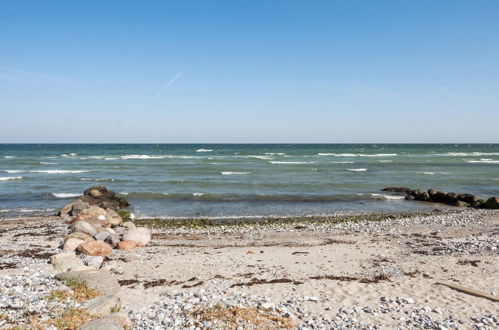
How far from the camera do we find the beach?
6.45 m

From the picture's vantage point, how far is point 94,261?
389 inches

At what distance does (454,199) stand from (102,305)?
22.1m

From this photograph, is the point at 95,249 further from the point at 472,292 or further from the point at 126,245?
the point at 472,292

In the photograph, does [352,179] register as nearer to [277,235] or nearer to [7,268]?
[277,235]

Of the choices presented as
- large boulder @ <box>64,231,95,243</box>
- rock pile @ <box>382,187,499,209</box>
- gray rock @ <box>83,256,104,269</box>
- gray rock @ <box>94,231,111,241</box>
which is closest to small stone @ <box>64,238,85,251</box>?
large boulder @ <box>64,231,95,243</box>

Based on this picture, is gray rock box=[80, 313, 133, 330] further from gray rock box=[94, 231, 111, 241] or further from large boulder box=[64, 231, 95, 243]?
gray rock box=[94, 231, 111, 241]

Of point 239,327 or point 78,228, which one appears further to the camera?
point 78,228

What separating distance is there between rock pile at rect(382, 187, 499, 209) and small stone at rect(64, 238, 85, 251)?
1975cm

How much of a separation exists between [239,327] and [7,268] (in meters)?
6.88

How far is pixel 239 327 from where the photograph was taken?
235 inches

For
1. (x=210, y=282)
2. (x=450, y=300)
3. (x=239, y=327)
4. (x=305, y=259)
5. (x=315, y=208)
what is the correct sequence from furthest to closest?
(x=315, y=208) < (x=305, y=259) < (x=210, y=282) < (x=450, y=300) < (x=239, y=327)

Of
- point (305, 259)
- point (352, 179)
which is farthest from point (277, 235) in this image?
point (352, 179)

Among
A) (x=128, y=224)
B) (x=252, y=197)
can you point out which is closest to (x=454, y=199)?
(x=252, y=197)

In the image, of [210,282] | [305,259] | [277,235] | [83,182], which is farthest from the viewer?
[83,182]
